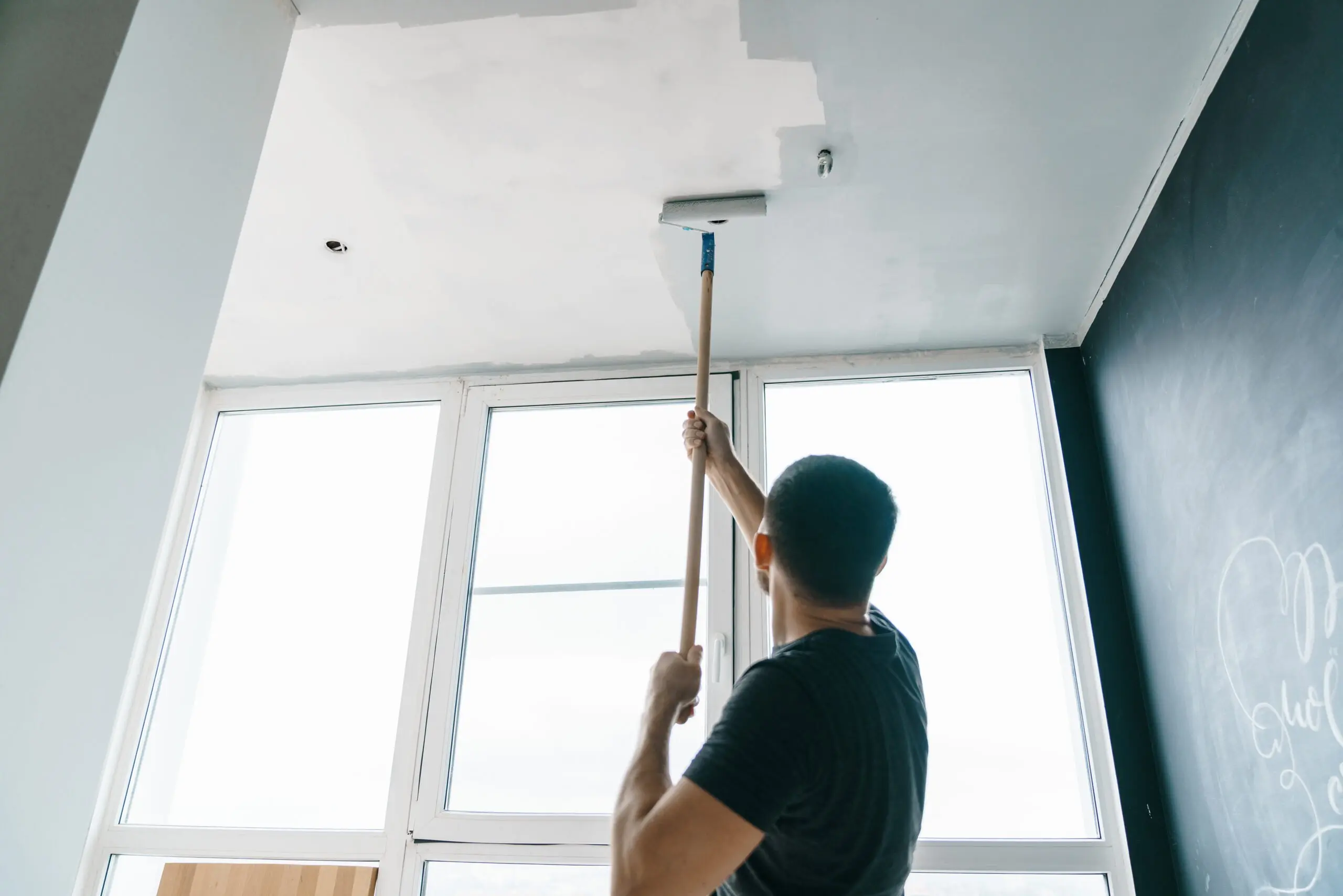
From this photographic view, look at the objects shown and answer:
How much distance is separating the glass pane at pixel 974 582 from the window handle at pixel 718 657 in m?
0.44

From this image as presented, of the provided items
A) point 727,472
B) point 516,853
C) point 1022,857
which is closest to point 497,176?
point 727,472

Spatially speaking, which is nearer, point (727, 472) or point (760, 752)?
point (760, 752)

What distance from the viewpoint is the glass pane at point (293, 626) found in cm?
232

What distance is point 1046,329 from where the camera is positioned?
2.37 m

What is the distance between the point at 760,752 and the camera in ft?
2.95

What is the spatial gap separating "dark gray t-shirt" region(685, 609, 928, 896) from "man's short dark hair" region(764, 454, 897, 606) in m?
0.07

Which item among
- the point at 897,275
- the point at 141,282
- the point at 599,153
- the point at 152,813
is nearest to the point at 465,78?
the point at 599,153

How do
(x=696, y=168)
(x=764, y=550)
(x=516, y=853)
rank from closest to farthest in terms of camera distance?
(x=764, y=550) → (x=696, y=168) → (x=516, y=853)

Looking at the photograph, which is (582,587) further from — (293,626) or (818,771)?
(818,771)

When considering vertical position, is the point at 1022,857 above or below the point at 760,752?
below

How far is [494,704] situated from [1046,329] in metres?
1.91

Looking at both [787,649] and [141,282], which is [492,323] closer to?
[141,282]

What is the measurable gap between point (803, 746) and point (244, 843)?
196 centimetres

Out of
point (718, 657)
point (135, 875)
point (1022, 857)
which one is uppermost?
point (718, 657)
